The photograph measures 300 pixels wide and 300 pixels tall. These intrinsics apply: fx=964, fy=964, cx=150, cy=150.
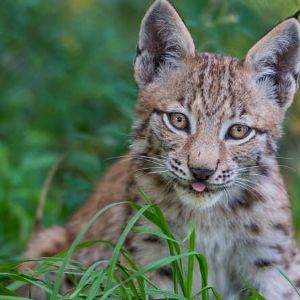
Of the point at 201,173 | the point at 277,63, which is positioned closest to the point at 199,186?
the point at 201,173

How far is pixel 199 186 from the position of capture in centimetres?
600

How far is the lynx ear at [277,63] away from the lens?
635cm

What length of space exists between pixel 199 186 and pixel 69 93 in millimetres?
5434

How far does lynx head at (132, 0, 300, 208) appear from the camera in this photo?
6023 mm

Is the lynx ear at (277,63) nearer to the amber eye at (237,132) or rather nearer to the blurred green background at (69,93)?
the amber eye at (237,132)

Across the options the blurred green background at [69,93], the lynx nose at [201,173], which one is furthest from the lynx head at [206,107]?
the blurred green background at [69,93]

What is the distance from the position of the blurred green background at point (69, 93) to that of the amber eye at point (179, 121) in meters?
1.66

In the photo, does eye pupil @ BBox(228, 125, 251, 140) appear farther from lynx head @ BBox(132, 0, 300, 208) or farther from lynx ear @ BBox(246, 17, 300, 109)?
lynx ear @ BBox(246, 17, 300, 109)

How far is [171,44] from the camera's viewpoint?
655 centimetres

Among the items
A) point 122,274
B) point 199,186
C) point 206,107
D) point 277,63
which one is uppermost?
point 277,63

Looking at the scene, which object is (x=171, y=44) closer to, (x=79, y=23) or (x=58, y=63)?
(x=58, y=63)

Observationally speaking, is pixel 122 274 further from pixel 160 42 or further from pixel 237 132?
pixel 160 42

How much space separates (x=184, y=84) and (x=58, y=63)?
499cm

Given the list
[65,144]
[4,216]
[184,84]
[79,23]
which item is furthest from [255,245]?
[79,23]
